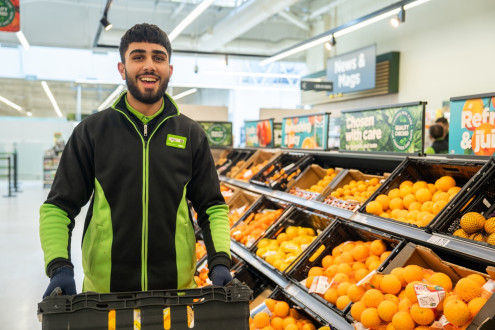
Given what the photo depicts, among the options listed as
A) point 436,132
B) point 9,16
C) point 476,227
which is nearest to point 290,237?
point 476,227

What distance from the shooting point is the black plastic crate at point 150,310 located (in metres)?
1.22

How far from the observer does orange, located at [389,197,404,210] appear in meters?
2.74

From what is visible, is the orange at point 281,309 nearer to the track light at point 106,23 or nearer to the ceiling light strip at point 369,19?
the ceiling light strip at point 369,19

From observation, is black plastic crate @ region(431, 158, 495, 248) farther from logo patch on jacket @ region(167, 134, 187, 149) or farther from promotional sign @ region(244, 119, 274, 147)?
promotional sign @ region(244, 119, 274, 147)

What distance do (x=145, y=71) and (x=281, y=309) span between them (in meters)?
1.78

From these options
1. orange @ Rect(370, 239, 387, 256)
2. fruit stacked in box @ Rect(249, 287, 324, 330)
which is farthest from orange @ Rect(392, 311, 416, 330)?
fruit stacked in box @ Rect(249, 287, 324, 330)

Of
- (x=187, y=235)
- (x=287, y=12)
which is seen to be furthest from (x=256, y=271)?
(x=287, y=12)

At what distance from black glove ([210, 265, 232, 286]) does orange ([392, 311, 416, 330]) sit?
0.82 m

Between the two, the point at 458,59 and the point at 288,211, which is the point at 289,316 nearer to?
the point at 288,211

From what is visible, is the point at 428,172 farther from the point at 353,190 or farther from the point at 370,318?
the point at 370,318

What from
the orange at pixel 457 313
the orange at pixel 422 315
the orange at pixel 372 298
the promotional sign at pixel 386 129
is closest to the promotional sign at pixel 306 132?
the promotional sign at pixel 386 129

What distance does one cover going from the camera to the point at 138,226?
168 cm

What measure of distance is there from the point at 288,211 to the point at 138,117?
7.26ft

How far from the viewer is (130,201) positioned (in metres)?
1.68
